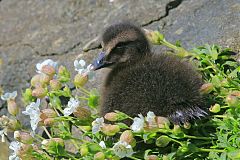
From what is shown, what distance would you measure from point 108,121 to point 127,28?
1.51 feet

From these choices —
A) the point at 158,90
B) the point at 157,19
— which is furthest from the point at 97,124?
the point at 157,19

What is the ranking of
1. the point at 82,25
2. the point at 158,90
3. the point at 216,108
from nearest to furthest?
1. the point at 216,108
2. the point at 158,90
3. the point at 82,25

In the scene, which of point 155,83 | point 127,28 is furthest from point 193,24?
point 155,83

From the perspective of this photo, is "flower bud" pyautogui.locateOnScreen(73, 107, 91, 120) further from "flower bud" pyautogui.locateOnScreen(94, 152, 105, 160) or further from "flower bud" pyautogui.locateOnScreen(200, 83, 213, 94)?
"flower bud" pyautogui.locateOnScreen(200, 83, 213, 94)

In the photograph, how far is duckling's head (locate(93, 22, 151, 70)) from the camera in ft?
9.09

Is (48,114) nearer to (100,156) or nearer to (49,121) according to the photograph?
(49,121)

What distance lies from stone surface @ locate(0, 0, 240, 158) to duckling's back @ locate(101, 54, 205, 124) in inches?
21.8

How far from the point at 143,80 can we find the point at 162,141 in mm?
324

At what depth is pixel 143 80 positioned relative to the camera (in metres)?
2.53

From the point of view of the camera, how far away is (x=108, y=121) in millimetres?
2559

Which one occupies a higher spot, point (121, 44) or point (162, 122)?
point (121, 44)

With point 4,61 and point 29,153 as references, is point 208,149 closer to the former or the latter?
point 29,153

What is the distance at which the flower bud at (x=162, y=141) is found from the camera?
2.29 m

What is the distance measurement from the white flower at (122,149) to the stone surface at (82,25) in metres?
0.95
